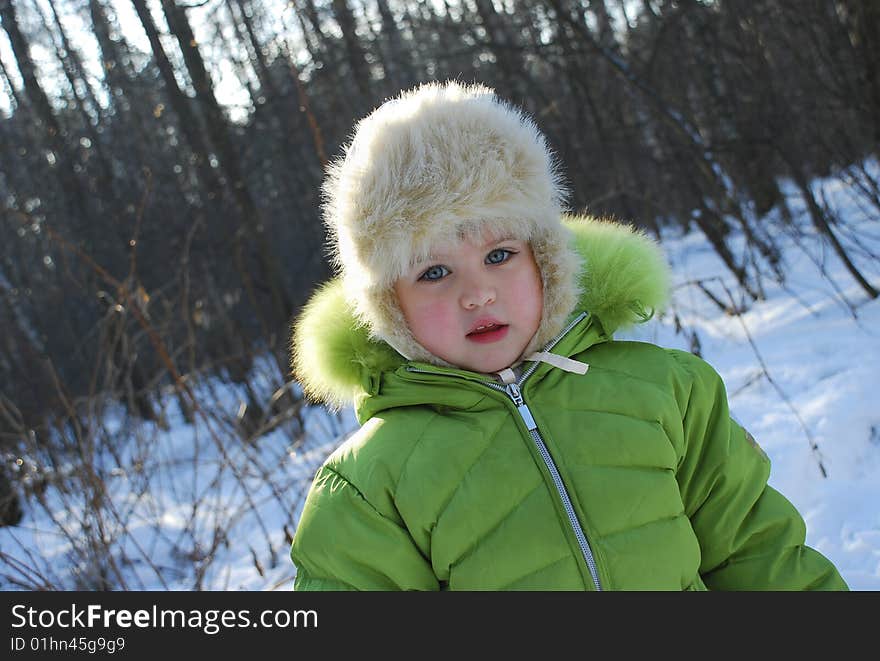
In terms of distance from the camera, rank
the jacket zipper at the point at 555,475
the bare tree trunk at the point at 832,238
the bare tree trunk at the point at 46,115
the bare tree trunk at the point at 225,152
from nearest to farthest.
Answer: the jacket zipper at the point at 555,475 → the bare tree trunk at the point at 832,238 → the bare tree trunk at the point at 225,152 → the bare tree trunk at the point at 46,115

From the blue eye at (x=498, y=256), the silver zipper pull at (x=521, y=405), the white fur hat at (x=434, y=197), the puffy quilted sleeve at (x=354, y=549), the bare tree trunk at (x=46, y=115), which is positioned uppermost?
the bare tree trunk at (x=46, y=115)

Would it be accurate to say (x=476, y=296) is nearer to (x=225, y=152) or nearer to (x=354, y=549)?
(x=354, y=549)

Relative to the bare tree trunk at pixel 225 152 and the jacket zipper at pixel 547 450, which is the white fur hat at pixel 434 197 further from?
the bare tree trunk at pixel 225 152

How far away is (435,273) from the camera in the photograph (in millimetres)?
1586

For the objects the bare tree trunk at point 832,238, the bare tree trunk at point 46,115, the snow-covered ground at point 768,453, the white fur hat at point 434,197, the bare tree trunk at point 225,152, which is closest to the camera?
the white fur hat at point 434,197

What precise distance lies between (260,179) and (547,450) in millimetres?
14387

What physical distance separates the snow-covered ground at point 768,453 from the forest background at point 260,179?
0.07 m

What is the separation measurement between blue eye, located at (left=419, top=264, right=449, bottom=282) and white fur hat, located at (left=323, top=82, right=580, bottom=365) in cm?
4

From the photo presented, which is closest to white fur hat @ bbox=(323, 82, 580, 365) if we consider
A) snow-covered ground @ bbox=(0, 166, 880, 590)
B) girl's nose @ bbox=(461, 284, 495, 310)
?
girl's nose @ bbox=(461, 284, 495, 310)

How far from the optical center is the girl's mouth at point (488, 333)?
5.15ft

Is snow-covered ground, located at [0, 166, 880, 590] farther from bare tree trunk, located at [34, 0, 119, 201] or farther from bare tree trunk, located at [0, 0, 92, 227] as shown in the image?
bare tree trunk, located at [34, 0, 119, 201]

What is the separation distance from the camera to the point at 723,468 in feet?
5.29

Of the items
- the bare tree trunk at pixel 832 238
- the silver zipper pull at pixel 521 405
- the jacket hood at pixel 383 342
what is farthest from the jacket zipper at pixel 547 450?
the bare tree trunk at pixel 832 238
